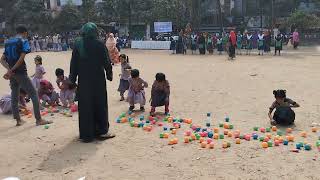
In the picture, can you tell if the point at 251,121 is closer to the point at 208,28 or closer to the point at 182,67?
the point at 182,67

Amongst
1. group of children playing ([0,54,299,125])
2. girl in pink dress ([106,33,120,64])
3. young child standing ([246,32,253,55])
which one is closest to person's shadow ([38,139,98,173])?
group of children playing ([0,54,299,125])

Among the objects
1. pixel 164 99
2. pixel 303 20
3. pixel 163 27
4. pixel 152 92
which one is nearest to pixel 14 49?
pixel 152 92

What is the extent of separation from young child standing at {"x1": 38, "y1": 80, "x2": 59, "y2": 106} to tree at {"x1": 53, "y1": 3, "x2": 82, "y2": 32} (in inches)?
1412

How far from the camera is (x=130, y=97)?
985 cm

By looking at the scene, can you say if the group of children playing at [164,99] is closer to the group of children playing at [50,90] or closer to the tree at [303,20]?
the group of children playing at [50,90]

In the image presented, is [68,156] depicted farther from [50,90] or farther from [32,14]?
[32,14]

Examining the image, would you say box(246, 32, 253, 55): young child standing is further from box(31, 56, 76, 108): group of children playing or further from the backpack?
the backpack

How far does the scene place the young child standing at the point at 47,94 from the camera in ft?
35.0

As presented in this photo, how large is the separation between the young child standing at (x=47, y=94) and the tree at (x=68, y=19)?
3586cm

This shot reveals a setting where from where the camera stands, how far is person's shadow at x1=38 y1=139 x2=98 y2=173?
6.24 m

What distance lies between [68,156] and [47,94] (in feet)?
14.3

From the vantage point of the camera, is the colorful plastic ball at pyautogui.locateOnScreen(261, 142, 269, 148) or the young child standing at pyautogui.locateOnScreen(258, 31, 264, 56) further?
the young child standing at pyautogui.locateOnScreen(258, 31, 264, 56)

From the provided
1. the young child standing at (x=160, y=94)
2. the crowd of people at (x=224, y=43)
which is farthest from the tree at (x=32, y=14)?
the young child standing at (x=160, y=94)

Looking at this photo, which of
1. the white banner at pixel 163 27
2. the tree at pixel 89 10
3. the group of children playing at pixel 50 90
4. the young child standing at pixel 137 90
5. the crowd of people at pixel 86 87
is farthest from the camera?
the tree at pixel 89 10
